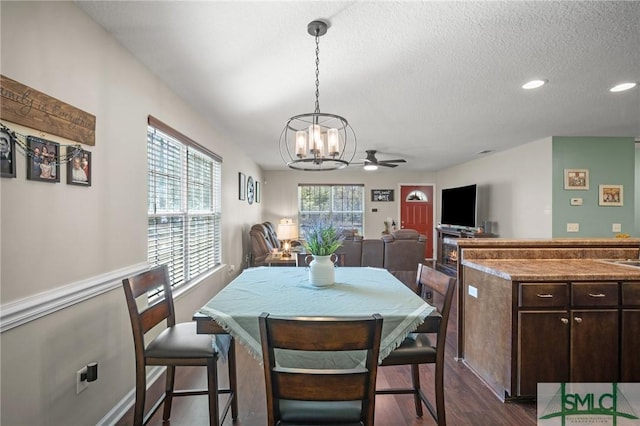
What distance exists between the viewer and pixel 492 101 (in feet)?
10.0

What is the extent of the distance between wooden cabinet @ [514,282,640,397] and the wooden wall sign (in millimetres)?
2736

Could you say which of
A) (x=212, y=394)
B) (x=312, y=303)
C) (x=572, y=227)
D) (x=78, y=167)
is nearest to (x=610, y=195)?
(x=572, y=227)

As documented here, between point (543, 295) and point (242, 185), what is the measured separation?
4.48 m

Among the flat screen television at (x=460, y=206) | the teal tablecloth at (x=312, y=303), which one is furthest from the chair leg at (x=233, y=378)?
the flat screen television at (x=460, y=206)

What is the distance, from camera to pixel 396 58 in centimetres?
220

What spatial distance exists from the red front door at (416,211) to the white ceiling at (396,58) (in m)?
4.54

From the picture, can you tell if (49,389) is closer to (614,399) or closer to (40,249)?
(40,249)

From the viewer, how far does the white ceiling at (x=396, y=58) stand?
1.68 metres

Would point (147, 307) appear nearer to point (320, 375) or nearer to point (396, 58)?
point (320, 375)

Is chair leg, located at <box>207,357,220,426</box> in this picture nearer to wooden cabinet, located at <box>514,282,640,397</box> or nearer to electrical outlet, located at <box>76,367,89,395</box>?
electrical outlet, located at <box>76,367,89,395</box>

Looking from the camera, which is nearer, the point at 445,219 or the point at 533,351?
the point at 533,351

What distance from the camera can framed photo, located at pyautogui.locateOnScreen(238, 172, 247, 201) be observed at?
16.9ft

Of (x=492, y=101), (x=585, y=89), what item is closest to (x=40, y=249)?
(x=492, y=101)

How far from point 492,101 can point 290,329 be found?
309cm
